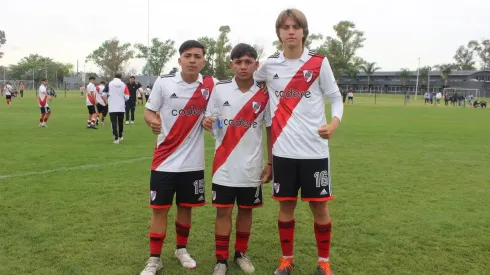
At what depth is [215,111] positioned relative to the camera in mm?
3809

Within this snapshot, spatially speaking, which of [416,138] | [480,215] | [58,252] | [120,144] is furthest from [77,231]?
[416,138]

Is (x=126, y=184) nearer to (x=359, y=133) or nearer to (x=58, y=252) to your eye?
(x=58, y=252)

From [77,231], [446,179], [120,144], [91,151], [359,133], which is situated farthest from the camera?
[359,133]

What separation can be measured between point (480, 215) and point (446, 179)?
2.19 m

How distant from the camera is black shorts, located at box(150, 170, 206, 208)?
150 inches

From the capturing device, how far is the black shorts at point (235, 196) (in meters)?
3.79

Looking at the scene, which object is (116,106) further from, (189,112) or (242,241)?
(242,241)

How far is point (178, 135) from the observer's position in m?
3.82

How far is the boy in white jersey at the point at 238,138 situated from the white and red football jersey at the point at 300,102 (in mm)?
182

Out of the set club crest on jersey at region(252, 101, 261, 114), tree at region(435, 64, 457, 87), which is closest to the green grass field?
club crest on jersey at region(252, 101, 261, 114)

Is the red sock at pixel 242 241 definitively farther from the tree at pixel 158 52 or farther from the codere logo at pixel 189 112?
the tree at pixel 158 52

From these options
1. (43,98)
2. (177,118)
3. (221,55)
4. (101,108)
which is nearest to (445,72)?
(221,55)

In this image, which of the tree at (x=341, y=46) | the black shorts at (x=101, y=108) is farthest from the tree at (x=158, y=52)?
the black shorts at (x=101, y=108)

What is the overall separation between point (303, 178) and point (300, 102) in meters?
0.63
